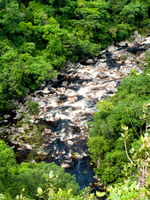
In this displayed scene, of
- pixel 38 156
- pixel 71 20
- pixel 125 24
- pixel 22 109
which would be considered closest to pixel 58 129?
pixel 38 156

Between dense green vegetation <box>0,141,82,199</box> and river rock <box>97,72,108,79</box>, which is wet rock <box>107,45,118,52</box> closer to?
river rock <box>97,72,108,79</box>

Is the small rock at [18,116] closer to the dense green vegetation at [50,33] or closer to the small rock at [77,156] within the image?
the dense green vegetation at [50,33]

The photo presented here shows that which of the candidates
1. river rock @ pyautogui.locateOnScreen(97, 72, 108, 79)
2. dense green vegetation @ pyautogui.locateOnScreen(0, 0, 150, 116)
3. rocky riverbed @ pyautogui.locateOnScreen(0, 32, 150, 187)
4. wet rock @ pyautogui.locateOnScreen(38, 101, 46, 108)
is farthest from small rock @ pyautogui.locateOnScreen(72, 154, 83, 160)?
A: river rock @ pyautogui.locateOnScreen(97, 72, 108, 79)

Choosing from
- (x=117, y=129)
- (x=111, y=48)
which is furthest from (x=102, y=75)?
(x=117, y=129)

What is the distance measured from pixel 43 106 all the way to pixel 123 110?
13.0 meters

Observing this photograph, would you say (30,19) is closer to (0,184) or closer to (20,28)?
(20,28)

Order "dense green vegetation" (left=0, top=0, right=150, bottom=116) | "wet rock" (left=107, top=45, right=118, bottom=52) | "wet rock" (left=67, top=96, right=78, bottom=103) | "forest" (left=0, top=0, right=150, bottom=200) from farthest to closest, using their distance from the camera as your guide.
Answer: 1. "wet rock" (left=107, top=45, right=118, bottom=52)
2. "wet rock" (left=67, top=96, right=78, bottom=103)
3. "dense green vegetation" (left=0, top=0, right=150, bottom=116)
4. "forest" (left=0, top=0, right=150, bottom=200)

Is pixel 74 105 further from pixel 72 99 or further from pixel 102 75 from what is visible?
pixel 102 75

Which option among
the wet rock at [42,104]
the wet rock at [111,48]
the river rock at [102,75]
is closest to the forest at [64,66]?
the wet rock at [111,48]

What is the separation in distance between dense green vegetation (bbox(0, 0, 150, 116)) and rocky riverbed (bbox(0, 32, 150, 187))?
85.9 inches

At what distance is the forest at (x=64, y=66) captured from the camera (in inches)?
236

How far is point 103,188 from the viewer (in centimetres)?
1490

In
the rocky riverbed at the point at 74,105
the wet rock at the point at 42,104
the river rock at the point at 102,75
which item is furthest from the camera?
the river rock at the point at 102,75

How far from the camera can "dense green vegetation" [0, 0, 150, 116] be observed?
26.3 m
